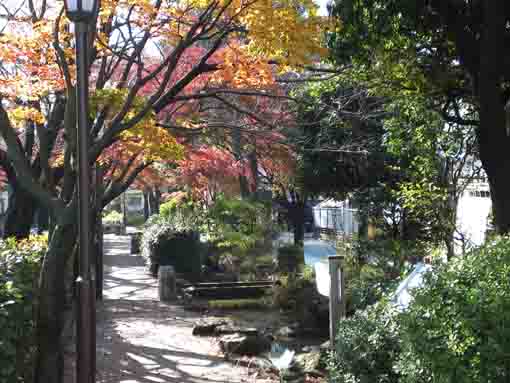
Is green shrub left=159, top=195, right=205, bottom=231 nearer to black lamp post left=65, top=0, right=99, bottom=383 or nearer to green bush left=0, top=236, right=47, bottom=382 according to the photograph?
green bush left=0, top=236, right=47, bottom=382

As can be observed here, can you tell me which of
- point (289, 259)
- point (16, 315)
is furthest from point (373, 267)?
point (16, 315)

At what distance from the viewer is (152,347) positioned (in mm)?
9664

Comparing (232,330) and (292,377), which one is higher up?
(232,330)

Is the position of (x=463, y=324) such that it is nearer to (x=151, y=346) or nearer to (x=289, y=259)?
(x=151, y=346)

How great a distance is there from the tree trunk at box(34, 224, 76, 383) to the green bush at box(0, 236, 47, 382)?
0.61 feet

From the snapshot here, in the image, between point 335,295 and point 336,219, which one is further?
point 336,219

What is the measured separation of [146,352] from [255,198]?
43.3 ft

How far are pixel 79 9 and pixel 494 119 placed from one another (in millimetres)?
4655

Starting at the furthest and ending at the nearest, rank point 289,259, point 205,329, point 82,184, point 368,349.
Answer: point 289,259 < point 205,329 < point 368,349 < point 82,184

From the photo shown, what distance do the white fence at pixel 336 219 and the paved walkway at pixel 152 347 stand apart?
337 inches

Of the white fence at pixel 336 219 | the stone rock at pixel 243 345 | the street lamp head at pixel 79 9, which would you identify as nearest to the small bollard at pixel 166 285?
the stone rock at pixel 243 345

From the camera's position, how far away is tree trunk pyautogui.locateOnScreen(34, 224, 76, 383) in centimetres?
614

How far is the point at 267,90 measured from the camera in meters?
12.6

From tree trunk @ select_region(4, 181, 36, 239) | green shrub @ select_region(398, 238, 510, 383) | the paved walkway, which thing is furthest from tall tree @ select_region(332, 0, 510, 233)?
tree trunk @ select_region(4, 181, 36, 239)
